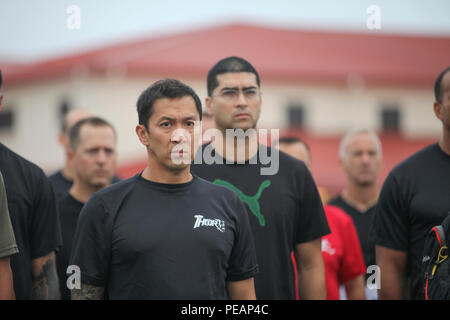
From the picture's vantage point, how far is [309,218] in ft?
14.7

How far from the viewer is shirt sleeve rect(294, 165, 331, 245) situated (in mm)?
4469

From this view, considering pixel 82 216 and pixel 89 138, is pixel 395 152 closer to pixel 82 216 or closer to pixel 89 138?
pixel 89 138

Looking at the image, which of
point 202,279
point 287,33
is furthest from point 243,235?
point 287,33

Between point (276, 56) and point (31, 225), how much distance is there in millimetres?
22362

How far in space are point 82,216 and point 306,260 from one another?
1.75 m

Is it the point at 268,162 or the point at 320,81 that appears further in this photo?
the point at 320,81

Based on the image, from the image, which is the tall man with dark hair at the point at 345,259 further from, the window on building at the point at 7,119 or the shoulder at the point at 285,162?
the window on building at the point at 7,119

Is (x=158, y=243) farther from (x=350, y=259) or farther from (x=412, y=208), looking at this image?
(x=350, y=259)

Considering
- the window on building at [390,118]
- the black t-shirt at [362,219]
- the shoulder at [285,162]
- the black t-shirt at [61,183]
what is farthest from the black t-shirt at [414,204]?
the window on building at [390,118]

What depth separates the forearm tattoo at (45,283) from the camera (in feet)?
14.1

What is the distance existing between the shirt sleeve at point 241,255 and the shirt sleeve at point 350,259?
2.11m

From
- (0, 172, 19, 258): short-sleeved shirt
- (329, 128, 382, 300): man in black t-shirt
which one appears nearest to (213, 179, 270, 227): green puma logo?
(0, 172, 19, 258): short-sleeved shirt

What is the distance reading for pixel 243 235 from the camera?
364 centimetres

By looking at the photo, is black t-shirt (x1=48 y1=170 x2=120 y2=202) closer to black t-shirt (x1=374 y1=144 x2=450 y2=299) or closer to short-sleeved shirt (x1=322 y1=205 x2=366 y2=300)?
short-sleeved shirt (x1=322 y1=205 x2=366 y2=300)
